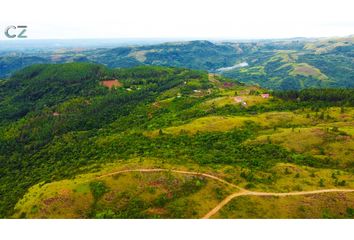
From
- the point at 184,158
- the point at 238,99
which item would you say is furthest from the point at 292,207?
the point at 238,99

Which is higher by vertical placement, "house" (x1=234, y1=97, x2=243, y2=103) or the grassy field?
"house" (x1=234, y1=97, x2=243, y2=103)

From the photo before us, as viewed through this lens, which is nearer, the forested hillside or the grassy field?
the grassy field

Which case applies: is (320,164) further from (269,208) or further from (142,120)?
(142,120)

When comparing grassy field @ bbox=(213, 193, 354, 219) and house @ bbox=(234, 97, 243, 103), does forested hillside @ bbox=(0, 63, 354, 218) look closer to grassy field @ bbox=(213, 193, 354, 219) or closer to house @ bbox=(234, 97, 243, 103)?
grassy field @ bbox=(213, 193, 354, 219)

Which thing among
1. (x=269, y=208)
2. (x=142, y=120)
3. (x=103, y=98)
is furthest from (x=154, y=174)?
(x=103, y=98)

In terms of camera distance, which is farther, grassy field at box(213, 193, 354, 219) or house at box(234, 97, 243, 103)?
house at box(234, 97, 243, 103)

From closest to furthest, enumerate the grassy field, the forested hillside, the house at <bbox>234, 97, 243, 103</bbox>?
the grassy field, the forested hillside, the house at <bbox>234, 97, 243, 103</bbox>

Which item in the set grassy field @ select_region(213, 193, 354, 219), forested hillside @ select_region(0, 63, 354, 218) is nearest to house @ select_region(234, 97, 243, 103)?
forested hillside @ select_region(0, 63, 354, 218)

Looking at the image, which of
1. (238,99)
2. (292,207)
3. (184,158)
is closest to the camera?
(292,207)

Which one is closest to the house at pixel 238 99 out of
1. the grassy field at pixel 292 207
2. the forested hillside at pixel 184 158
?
the forested hillside at pixel 184 158

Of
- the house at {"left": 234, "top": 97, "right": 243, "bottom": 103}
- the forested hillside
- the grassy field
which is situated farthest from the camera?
the house at {"left": 234, "top": 97, "right": 243, "bottom": 103}

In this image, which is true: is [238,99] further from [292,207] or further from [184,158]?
[292,207]

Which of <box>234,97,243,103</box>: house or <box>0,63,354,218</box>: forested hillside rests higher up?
<box>234,97,243,103</box>: house
